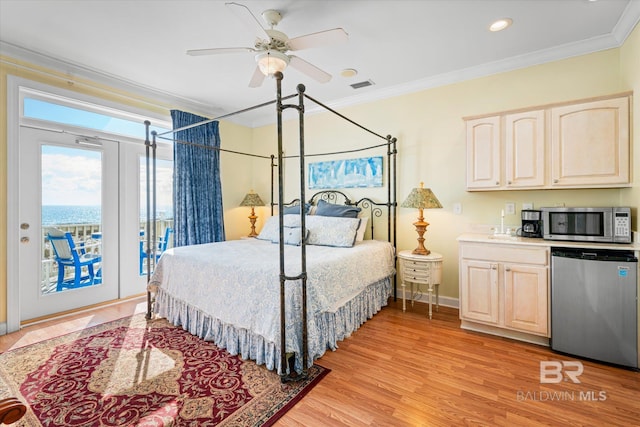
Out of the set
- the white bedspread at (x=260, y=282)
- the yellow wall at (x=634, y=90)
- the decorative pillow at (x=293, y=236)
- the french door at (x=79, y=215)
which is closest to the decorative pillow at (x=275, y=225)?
the decorative pillow at (x=293, y=236)

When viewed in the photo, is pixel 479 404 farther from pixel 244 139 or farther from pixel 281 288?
pixel 244 139

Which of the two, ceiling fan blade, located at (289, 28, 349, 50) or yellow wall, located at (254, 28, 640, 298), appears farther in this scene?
yellow wall, located at (254, 28, 640, 298)

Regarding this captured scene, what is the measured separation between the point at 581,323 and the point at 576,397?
2.29ft

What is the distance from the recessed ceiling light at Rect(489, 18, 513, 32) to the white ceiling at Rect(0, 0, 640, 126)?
2.0 inches

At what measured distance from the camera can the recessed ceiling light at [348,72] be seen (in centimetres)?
339

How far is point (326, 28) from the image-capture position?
2.62 metres

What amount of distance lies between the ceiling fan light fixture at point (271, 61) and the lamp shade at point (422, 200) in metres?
1.92

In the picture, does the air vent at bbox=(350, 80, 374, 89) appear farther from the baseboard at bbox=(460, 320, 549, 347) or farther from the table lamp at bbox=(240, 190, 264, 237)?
the baseboard at bbox=(460, 320, 549, 347)

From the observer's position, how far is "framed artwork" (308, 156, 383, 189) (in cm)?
405

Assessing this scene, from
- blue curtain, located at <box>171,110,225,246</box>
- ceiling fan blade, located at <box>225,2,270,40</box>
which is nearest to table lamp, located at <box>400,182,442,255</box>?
ceiling fan blade, located at <box>225,2,270,40</box>

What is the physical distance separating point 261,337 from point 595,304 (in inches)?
102

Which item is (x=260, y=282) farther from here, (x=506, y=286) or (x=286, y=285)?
(x=506, y=286)

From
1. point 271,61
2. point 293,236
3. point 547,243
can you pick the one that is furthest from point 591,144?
point 293,236

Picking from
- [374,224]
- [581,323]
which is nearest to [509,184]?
Answer: [581,323]
